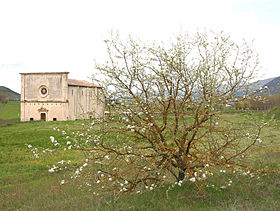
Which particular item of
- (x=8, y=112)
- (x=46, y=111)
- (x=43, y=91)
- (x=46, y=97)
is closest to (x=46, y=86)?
(x=43, y=91)

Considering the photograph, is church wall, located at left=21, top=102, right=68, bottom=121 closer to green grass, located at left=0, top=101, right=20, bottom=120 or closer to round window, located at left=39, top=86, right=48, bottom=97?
round window, located at left=39, top=86, right=48, bottom=97

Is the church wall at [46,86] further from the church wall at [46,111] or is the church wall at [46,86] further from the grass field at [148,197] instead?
the grass field at [148,197]

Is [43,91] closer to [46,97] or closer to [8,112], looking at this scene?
[46,97]

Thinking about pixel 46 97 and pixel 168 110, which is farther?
pixel 46 97

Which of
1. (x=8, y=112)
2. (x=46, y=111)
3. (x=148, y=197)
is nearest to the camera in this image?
(x=148, y=197)

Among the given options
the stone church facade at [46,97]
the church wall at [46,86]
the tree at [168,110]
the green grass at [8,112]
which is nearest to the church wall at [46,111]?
the stone church facade at [46,97]

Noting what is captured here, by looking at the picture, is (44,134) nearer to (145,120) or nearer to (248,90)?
(145,120)

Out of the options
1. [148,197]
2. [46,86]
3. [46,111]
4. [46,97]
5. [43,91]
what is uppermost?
[46,86]

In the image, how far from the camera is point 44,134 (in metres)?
25.3

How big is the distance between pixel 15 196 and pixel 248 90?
7771 mm

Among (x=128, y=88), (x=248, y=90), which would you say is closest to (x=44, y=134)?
(x=128, y=88)

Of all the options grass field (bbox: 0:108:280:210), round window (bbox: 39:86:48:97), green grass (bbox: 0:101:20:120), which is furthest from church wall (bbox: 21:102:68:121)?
grass field (bbox: 0:108:280:210)

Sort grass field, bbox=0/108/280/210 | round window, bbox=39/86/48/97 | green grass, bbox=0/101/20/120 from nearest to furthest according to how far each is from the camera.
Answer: grass field, bbox=0/108/280/210, round window, bbox=39/86/48/97, green grass, bbox=0/101/20/120

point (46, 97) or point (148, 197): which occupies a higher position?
point (46, 97)
